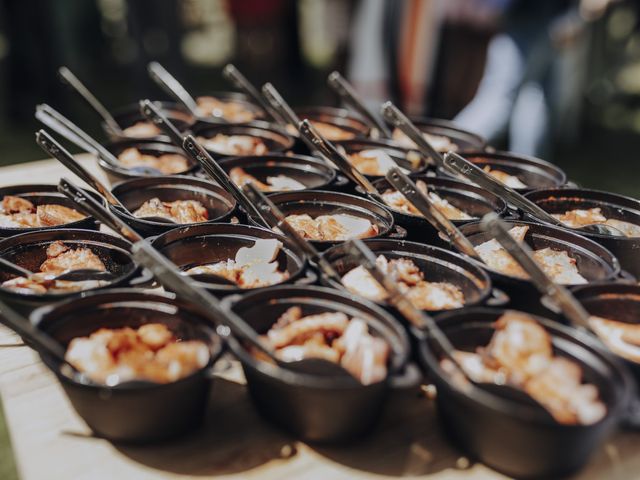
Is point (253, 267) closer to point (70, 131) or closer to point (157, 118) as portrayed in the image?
point (157, 118)

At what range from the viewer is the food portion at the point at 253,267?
1.73 meters

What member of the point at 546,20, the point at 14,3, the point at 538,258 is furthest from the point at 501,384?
the point at 14,3

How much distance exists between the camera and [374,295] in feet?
5.26

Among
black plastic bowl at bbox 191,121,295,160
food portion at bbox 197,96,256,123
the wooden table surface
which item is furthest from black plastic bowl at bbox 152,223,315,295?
food portion at bbox 197,96,256,123

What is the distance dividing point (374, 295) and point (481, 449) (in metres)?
0.45

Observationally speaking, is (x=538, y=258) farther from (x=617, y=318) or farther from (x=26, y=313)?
(x=26, y=313)

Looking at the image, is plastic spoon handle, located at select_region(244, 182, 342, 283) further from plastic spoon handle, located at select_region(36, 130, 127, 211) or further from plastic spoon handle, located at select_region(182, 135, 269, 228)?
plastic spoon handle, located at select_region(36, 130, 127, 211)

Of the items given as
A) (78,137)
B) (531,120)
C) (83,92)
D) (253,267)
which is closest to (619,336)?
(253,267)

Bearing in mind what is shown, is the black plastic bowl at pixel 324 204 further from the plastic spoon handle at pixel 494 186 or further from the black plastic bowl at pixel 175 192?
the plastic spoon handle at pixel 494 186

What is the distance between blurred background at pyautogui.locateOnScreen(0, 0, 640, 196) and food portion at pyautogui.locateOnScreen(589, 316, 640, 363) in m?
3.11

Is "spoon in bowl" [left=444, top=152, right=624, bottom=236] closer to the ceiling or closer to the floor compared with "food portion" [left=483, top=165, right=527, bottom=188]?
closer to the ceiling

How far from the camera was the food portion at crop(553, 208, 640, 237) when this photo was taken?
2139 mm

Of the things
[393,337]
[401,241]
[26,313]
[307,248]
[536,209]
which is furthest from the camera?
[536,209]

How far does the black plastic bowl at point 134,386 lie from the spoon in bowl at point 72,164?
51 cm
